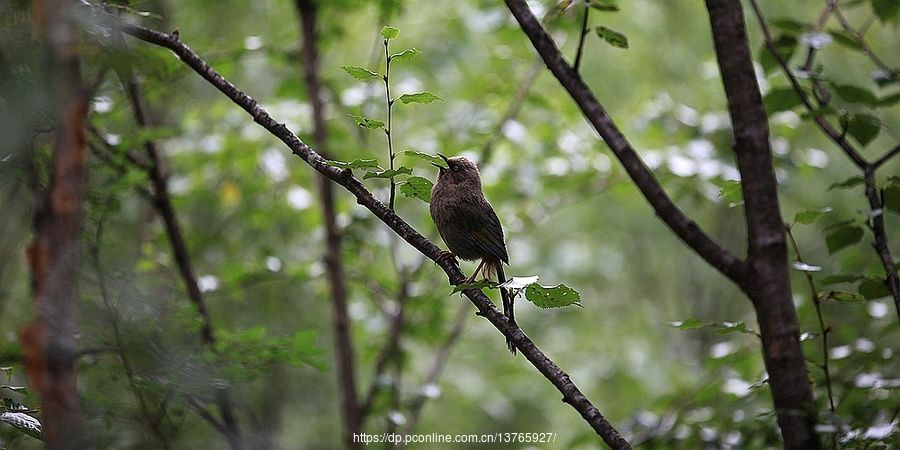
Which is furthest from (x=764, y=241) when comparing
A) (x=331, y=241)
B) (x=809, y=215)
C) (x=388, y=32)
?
(x=331, y=241)

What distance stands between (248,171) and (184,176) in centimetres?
76

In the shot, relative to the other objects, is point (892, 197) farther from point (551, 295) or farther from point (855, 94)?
point (551, 295)

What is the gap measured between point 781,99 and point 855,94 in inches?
8.9

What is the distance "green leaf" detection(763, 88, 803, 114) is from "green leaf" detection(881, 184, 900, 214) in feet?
1.44

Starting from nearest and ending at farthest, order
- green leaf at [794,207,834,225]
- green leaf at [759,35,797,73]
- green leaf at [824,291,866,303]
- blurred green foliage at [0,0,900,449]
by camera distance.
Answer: green leaf at [794,207,834,225] < green leaf at [824,291,866,303] < blurred green foliage at [0,0,900,449] < green leaf at [759,35,797,73]

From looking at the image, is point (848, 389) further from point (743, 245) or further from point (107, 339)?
point (743, 245)

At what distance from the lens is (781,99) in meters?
2.25

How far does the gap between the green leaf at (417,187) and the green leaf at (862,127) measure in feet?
4.27

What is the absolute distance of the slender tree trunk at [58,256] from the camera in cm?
103

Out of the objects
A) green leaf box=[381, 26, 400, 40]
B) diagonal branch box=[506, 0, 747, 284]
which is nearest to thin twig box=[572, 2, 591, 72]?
diagonal branch box=[506, 0, 747, 284]

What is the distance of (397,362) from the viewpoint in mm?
3848

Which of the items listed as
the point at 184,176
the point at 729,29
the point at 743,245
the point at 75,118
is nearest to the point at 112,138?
the point at 184,176

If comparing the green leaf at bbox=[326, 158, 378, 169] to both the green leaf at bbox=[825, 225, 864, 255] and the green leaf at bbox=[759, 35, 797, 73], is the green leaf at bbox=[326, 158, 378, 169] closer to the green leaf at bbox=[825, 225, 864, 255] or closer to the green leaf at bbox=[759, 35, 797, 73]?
the green leaf at bbox=[825, 225, 864, 255]

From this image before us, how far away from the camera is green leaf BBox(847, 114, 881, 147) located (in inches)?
79.9
